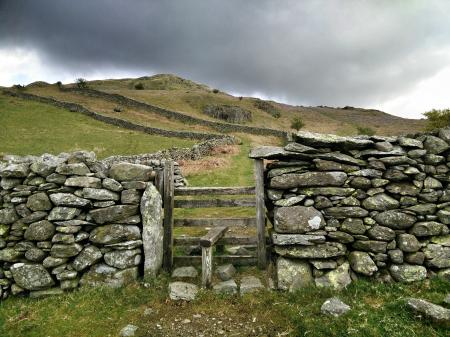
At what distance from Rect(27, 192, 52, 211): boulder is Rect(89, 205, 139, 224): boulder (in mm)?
1050

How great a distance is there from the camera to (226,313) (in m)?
6.73

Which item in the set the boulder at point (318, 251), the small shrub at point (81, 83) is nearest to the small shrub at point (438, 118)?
the boulder at point (318, 251)

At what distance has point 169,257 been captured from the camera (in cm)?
876

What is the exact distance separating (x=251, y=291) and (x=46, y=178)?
18.8 feet

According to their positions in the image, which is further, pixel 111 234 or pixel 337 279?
pixel 111 234

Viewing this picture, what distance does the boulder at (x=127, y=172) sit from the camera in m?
8.27

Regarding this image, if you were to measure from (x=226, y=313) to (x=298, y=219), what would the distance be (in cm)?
280

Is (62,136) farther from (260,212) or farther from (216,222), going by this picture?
(260,212)

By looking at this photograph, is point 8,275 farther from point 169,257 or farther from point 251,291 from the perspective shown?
point 251,291

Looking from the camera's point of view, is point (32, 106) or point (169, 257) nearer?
point (169, 257)

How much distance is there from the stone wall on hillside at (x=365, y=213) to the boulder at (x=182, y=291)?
2.11 metres

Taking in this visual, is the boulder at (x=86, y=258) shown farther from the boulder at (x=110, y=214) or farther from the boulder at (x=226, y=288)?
the boulder at (x=226, y=288)

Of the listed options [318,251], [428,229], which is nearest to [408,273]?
[428,229]

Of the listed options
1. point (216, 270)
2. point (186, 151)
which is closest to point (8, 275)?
point (216, 270)
